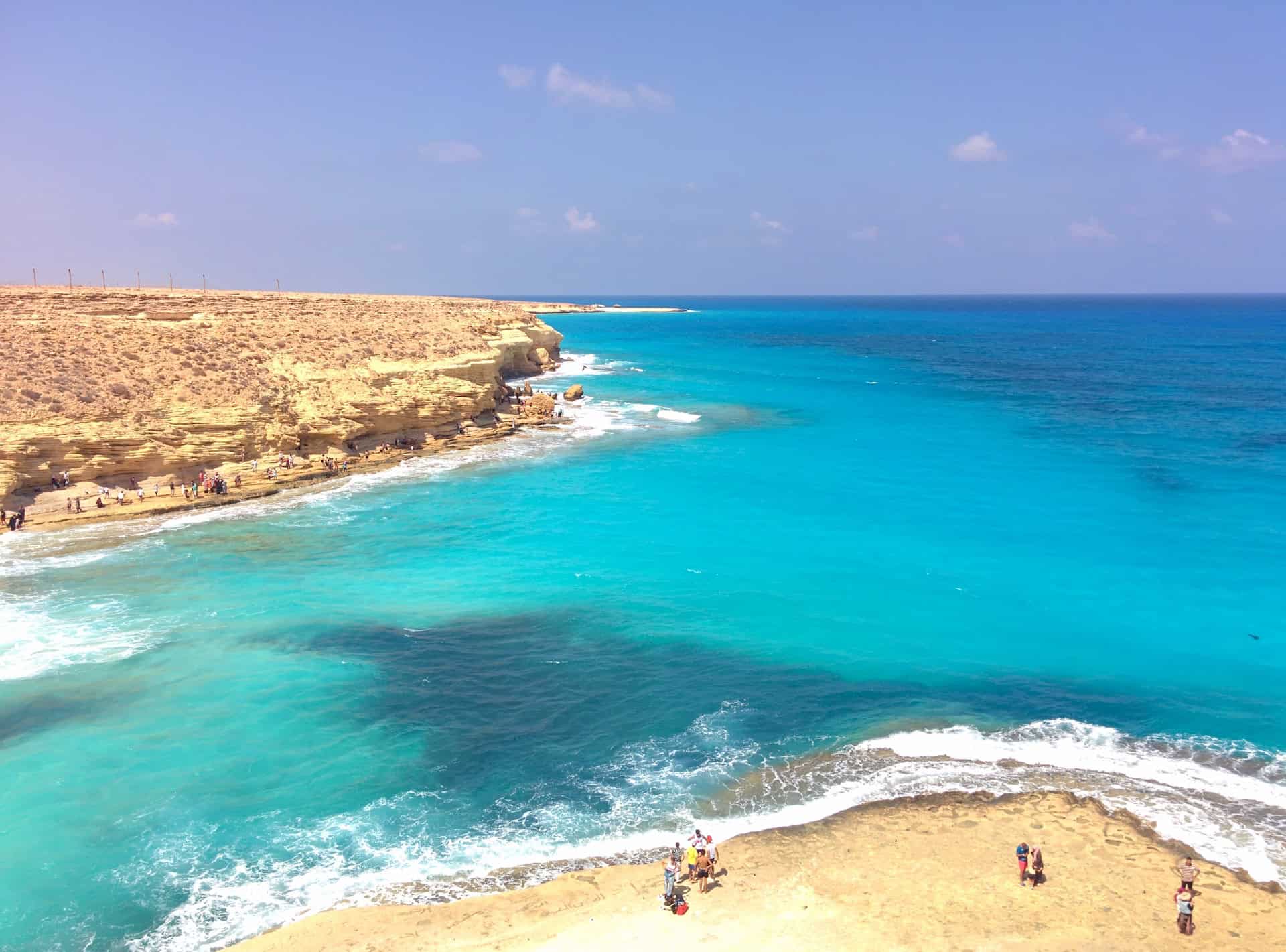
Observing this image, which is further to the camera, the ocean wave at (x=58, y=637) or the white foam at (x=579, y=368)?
the white foam at (x=579, y=368)

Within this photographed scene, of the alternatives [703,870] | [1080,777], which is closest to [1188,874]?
[1080,777]

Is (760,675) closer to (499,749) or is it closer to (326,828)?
(499,749)

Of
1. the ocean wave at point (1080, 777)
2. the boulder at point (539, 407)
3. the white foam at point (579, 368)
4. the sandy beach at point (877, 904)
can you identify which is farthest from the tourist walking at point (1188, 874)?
the white foam at point (579, 368)

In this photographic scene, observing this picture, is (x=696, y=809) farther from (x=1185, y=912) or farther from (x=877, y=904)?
(x=1185, y=912)

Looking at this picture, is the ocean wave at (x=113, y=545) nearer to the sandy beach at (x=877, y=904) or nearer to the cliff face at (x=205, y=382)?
the cliff face at (x=205, y=382)

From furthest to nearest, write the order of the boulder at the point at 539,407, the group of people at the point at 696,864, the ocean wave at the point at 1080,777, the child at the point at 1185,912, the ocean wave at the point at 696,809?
1. the boulder at the point at 539,407
2. the ocean wave at the point at 1080,777
3. the ocean wave at the point at 696,809
4. the group of people at the point at 696,864
5. the child at the point at 1185,912

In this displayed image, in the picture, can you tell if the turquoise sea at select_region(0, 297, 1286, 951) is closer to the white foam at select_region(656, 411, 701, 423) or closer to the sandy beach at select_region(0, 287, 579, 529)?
the sandy beach at select_region(0, 287, 579, 529)
